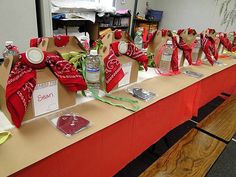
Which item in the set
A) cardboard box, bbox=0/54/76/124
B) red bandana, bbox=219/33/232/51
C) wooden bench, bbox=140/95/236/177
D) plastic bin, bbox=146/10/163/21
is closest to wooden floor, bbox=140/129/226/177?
wooden bench, bbox=140/95/236/177

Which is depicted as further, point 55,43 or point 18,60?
point 55,43

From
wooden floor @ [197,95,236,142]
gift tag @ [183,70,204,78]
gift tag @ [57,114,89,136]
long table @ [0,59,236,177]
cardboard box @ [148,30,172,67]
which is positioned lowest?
wooden floor @ [197,95,236,142]

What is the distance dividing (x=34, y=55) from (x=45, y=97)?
0.17m

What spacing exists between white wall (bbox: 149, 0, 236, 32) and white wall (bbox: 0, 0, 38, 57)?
3309mm

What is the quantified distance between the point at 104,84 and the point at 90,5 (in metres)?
2.65

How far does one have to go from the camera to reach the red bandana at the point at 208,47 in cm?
171

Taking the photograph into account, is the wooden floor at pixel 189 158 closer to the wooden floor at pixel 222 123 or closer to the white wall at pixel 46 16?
the wooden floor at pixel 222 123

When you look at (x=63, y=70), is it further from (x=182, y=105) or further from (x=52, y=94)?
(x=182, y=105)

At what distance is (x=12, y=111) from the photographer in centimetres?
71

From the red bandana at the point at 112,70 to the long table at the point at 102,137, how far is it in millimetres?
98

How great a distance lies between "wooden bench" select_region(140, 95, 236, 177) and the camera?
1064 millimetres

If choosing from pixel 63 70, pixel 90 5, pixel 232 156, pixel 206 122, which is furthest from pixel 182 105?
pixel 90 5

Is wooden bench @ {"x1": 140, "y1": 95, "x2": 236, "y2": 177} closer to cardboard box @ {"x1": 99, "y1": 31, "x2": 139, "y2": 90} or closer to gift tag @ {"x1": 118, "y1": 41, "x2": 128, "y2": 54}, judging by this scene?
cardboard box @ {"x1": 99, "y1": 31, "x2": 139, "y2": 90}

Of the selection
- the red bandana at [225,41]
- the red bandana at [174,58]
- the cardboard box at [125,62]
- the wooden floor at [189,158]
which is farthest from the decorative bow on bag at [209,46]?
the cardboard box at [125,62]
